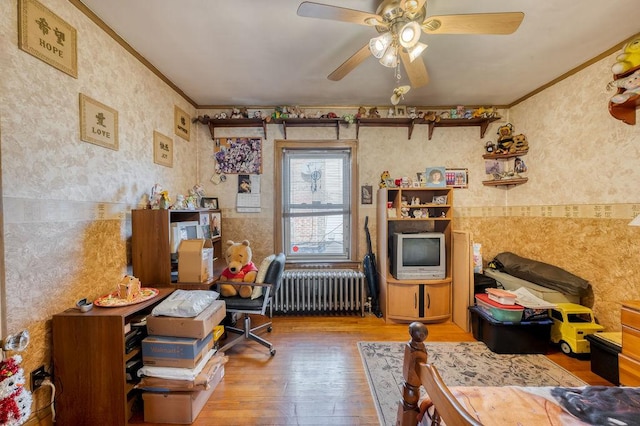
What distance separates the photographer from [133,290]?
172 centimetres

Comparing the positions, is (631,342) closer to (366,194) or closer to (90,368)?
(366,194)

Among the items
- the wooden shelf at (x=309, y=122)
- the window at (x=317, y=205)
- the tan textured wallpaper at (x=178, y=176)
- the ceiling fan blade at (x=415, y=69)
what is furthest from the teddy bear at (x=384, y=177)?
the ceiling fan blade at (x=415, y=69)

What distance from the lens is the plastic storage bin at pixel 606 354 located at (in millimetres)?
1821

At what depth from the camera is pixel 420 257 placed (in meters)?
2.86

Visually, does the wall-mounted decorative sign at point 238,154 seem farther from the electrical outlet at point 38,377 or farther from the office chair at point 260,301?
the electrical outlet at point 38,377

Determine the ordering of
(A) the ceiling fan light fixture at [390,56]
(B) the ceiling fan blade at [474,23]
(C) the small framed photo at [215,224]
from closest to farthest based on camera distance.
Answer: (B) the ceiling fan blade at [474,23] < (A) the ceiling fan light fixture at [390,56] < (C) the small framed photo at [215,224]

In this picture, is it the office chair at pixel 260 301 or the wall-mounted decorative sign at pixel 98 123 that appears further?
the office chair at pixel 260 301

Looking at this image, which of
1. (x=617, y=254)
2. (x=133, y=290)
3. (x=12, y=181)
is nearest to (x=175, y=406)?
(x=133, y=290)

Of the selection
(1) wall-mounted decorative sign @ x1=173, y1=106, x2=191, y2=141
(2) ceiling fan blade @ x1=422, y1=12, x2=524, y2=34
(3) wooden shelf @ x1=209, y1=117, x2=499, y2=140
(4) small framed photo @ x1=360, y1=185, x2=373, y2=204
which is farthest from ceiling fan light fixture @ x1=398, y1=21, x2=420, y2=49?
(1) wall-mounted decorative sign @ x1=173, y1=106, x2=191, y2=141

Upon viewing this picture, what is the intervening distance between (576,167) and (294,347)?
3339mm

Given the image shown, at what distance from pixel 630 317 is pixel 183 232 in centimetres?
352

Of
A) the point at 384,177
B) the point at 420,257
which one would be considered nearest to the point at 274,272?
the point at 420,257

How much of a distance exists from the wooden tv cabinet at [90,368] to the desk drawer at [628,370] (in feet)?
10.6

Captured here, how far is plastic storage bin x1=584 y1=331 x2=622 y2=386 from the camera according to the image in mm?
1821
